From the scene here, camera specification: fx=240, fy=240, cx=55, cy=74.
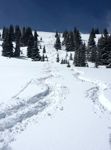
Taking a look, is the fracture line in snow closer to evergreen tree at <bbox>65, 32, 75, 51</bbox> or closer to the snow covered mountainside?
the snow covered mountainside

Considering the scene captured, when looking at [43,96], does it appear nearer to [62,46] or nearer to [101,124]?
[101,124]

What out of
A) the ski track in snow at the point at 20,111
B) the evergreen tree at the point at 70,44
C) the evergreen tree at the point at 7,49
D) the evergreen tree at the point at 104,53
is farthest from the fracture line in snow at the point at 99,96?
the evergreen tree at the point at 70,44

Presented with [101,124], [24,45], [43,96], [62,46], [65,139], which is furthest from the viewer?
[62,46]

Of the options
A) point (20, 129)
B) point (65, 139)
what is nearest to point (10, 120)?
point (20, 129)

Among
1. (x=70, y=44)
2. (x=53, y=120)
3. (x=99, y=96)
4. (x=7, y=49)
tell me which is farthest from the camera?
(x=70, y=44)

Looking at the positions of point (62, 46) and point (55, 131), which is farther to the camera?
point (62, 46)

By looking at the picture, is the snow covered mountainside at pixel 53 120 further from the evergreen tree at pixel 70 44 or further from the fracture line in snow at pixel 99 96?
the evergreen tree at pixel 70 44

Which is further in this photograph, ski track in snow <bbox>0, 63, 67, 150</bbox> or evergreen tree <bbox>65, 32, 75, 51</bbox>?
evergreen tree <bbox>65, 32, 75, 51</bbox>

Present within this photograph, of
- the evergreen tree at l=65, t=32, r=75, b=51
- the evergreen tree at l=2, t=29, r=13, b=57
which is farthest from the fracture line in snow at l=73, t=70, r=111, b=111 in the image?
the evergreen tree at l=65, t=32, r=75, b=51

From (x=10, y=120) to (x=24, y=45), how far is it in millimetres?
101004

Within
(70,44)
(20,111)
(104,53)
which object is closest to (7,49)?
(104,53)

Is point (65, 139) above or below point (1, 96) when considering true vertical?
below

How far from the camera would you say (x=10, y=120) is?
1395cm

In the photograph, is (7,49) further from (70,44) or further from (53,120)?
(53,120)
